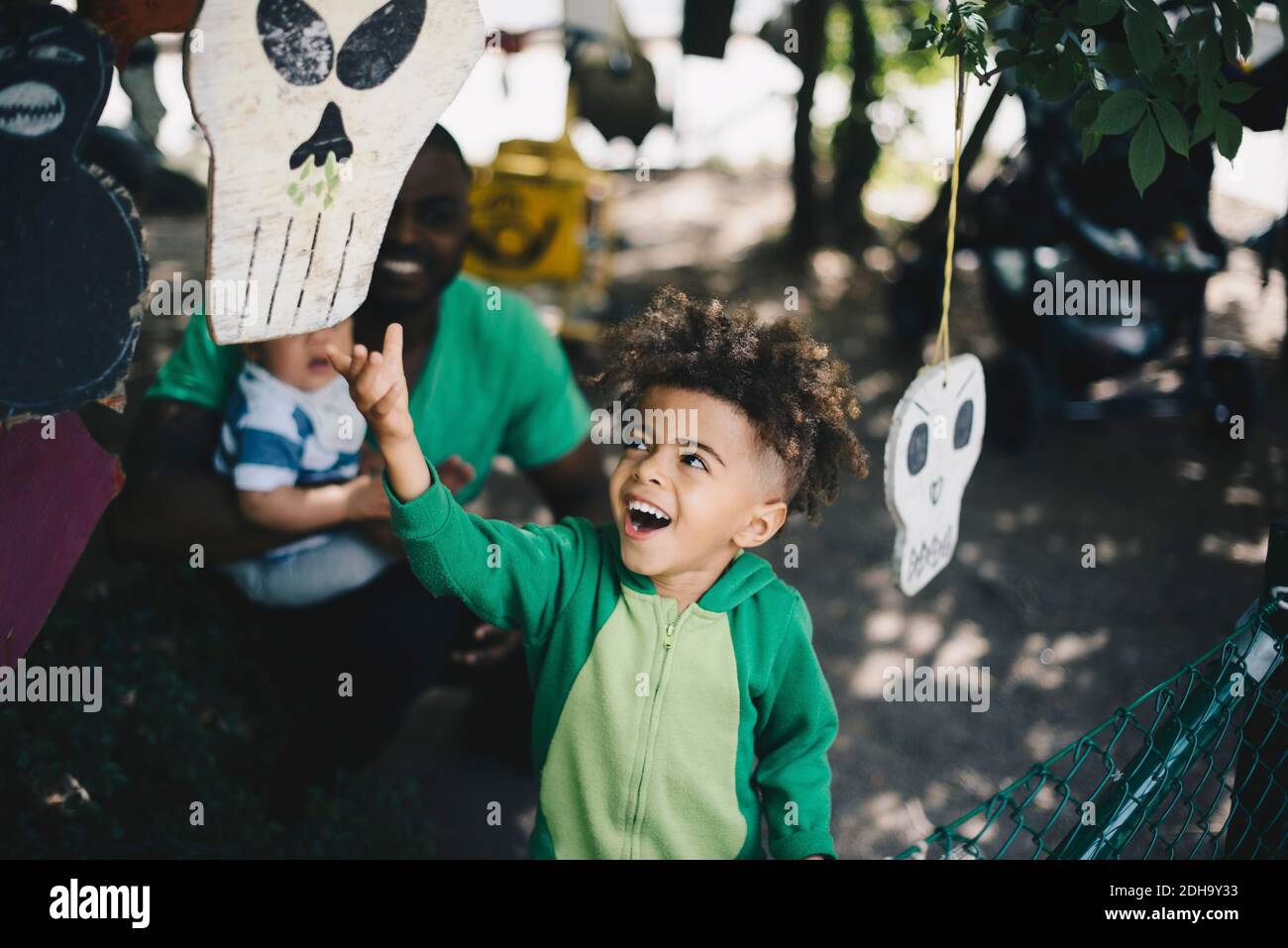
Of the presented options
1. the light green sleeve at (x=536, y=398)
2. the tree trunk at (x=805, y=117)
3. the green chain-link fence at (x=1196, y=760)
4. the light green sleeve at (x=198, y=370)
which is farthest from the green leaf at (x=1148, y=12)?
the tree trunk at (x=805, y=117)

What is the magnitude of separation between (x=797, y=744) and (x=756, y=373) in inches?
24.1

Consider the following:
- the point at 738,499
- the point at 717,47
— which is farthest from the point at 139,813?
the point at 717,47

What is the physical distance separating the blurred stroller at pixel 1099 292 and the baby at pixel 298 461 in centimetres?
304

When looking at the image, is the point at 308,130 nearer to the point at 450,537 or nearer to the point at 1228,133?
the point at 450,537

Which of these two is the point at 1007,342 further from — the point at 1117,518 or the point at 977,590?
the point at 977,590

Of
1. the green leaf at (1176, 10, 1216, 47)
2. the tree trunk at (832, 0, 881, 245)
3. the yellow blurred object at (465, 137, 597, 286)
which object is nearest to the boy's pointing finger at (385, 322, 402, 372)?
the green leaf at (1176, 10, 1216, 47)

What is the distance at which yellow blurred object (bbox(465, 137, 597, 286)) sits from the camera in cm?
521

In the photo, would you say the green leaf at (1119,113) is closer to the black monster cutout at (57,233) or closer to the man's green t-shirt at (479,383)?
the man's green t-shirt at (479,383)

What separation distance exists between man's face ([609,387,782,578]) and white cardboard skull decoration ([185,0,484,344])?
0.49 metres

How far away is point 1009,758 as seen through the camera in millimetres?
3445

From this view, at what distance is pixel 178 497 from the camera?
241 centimetres

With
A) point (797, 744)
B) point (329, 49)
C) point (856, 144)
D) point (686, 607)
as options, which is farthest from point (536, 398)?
point (856, 144)

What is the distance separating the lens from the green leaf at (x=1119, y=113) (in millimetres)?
1883
